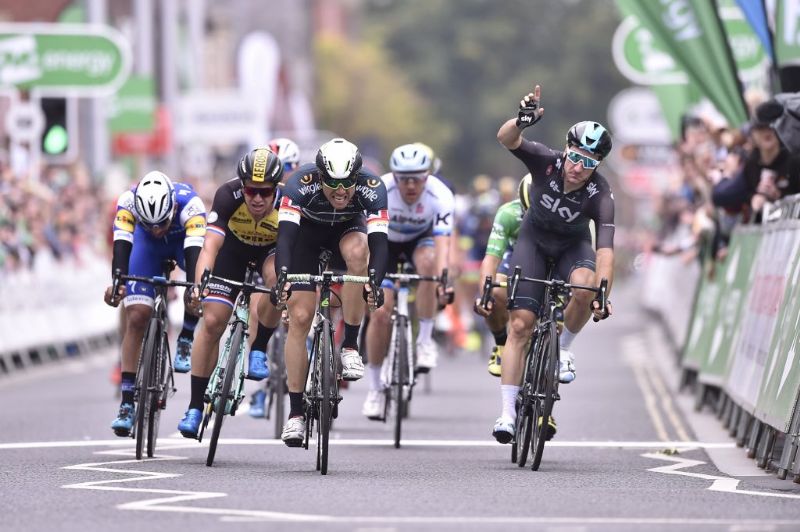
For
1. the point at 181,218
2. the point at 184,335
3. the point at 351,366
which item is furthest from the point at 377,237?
the point at 184,335

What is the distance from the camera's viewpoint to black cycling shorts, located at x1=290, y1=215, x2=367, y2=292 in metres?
12.8

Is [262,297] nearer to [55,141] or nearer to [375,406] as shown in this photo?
[375,406]

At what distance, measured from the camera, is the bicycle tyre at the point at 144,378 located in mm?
12859

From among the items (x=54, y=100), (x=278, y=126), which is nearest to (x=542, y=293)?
(x=54, y=100)

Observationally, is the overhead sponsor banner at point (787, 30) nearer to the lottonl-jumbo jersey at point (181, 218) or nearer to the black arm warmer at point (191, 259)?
the lottonl-jumbo jersey at point (181, 218)

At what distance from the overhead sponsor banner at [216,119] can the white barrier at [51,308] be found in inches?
460

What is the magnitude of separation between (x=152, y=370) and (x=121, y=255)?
76 cm

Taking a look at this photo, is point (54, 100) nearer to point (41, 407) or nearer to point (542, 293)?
point (41, 407)

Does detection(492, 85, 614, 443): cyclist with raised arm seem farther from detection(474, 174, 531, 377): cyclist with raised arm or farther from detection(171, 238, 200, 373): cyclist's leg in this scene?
detection(171, 238, 200, 373): cyclist's leg

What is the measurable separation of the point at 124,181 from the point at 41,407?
1974 cm

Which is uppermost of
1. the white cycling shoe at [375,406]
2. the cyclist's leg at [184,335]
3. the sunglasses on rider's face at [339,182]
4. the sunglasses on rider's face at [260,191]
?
the sunglasses on rider's face at [339,182]

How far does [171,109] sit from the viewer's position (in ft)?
168

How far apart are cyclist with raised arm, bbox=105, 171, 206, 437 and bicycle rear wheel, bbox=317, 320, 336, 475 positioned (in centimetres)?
123

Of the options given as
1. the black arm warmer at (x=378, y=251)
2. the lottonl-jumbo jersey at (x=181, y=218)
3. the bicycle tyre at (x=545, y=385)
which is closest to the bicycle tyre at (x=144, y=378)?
the lottonl-jumbo jersey at (x=181, y=218)
